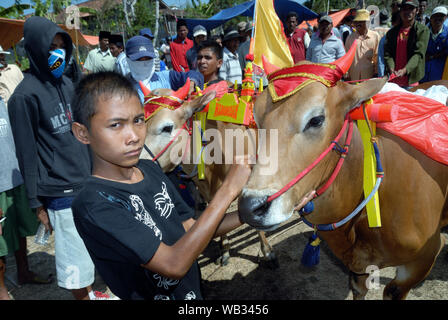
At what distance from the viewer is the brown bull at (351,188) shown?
177 centimetres

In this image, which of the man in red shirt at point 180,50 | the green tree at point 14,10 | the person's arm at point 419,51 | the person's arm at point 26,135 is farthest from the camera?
the green tree at point 14,10

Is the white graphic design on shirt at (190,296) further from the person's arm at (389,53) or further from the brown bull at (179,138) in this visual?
the person's arm at (389,53)

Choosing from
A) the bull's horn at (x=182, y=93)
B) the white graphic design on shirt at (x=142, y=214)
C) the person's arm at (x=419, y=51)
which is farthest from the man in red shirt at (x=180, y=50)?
the white graphic design on shirt at (x=142, y=214)

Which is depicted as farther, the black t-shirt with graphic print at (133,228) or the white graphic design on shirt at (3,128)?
the white graphic design on shirt at (3,128)

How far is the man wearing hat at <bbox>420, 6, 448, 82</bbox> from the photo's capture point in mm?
5395

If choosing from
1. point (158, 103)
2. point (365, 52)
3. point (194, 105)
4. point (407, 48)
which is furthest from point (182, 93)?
point (365, 52)

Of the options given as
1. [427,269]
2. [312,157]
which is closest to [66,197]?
[312,157]

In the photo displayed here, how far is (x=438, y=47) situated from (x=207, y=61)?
4.44 meters

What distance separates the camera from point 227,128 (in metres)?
3.74

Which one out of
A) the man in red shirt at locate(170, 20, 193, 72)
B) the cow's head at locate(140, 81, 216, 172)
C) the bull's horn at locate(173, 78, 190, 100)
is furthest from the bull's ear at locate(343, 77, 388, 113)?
the man in red shirt at locate(170, 20, 193, 72)

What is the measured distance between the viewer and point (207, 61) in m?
4.70

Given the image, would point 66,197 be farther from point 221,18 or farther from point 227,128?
point 221,18

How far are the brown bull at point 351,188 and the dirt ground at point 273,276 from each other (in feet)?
2.80
